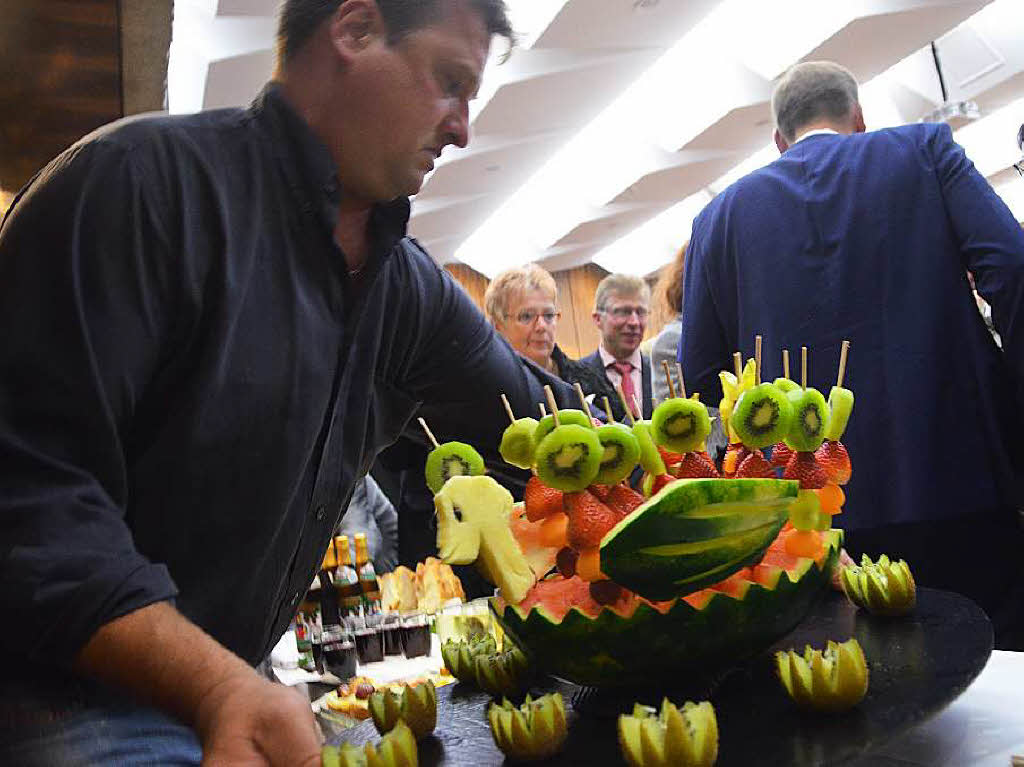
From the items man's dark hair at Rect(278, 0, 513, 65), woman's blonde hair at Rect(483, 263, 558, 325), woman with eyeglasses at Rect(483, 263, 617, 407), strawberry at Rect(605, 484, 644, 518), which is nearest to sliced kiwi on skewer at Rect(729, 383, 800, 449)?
strawberry at Rect(605, 484, 644, 518)

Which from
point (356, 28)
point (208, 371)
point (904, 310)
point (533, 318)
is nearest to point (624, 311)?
point (533, 318)

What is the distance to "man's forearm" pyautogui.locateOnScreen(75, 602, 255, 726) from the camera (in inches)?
26.7

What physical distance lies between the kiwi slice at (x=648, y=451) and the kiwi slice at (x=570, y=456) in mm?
82

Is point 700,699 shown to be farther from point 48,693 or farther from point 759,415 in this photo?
point 48,693

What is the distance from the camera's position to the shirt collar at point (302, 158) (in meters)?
1.02

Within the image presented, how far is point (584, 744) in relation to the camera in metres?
0.75

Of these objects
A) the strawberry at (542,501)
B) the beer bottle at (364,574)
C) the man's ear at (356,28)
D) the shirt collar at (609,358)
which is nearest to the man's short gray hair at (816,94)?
the man's ear at (356,28)

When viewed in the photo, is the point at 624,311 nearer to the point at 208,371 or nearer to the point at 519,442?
the point at 519,442

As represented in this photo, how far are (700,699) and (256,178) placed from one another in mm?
634

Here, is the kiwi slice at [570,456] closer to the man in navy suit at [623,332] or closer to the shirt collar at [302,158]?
the shirt collar at [302,158]

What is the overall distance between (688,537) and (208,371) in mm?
428

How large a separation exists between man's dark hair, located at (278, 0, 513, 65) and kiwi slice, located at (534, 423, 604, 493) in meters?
0.49

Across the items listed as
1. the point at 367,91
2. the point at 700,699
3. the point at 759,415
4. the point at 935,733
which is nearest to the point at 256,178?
the point at 367,91

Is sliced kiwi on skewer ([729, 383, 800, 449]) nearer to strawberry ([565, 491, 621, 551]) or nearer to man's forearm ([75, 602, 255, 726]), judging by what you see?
strawberry ([565, 491, 621, 551])
